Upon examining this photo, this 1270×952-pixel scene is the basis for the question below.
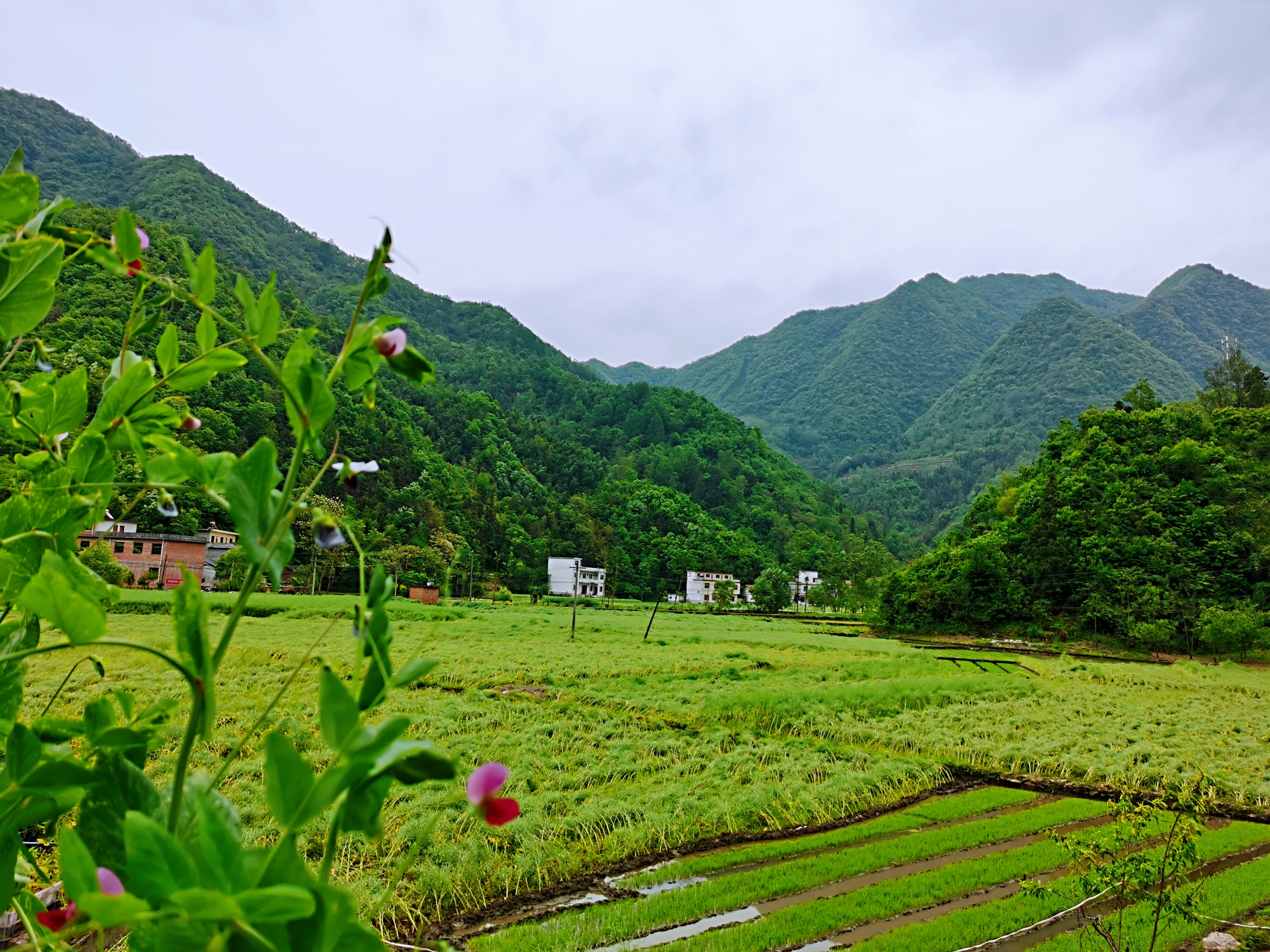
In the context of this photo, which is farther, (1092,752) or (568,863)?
(1092,752)

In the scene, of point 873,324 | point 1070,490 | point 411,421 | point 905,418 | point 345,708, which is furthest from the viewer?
point 873,324

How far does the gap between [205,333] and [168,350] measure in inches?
3.1

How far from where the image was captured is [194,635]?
1.35ft

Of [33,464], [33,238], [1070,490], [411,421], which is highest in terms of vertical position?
[411,421]

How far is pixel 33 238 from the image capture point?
556mm

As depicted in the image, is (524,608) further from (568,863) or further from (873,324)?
(873,324)

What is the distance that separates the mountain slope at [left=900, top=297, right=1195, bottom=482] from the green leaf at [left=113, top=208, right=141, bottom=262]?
289ft

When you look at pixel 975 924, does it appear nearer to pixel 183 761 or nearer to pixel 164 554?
pixel 183 761

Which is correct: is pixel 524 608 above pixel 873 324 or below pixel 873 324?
below

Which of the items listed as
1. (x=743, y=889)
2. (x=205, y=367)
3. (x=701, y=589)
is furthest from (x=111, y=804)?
(x=701, y=589)

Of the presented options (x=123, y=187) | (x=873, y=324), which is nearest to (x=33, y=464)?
(x=123, y=187)

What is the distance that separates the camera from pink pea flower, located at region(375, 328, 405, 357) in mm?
497

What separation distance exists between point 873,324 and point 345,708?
145 metres

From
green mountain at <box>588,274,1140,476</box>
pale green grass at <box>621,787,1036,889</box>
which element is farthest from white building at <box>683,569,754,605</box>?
green mountain at <box>588,274,1140,476</box>
